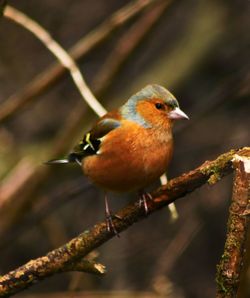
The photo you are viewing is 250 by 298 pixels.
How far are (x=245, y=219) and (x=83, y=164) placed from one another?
7.31 ft

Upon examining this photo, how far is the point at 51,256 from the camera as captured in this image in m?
3.66

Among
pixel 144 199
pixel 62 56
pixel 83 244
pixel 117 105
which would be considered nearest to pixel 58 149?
pixel 117 105

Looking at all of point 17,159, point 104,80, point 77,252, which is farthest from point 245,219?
point 17,159

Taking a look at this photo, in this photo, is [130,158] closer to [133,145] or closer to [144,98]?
[133,145]

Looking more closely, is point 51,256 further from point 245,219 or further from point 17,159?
point 17,159

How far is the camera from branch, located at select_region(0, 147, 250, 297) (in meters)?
3.39

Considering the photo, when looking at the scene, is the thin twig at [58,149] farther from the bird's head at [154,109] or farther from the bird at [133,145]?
the bird's head at [154,109]

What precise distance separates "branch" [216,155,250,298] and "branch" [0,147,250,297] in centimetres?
49

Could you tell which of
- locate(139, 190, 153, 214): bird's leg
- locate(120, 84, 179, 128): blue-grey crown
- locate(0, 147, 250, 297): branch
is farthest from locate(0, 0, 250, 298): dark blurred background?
locate(0, 147, 250, 297): branch

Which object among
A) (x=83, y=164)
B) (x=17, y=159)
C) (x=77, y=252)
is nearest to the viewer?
(x=77, y=252)

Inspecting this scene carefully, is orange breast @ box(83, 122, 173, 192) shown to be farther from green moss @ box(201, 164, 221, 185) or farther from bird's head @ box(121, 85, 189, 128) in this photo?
green moss @ box(201, 164, 221, 185)

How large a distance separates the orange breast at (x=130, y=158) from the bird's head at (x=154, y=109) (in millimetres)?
109

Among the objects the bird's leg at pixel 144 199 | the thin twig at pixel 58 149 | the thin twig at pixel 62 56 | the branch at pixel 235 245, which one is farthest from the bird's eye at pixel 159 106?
the branch at pixel 235 245

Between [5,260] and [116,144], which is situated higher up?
[116,144]
